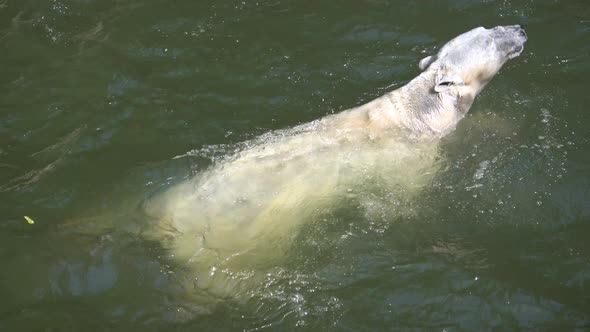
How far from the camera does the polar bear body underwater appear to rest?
6.28 metres

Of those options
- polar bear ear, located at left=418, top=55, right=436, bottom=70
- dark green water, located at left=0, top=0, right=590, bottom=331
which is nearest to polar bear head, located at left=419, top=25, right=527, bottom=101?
polar bear ear, located at left=418, top=55, right=436, bottom=70

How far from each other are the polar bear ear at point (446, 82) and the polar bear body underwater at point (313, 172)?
0.01m

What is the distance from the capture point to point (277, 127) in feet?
26.2

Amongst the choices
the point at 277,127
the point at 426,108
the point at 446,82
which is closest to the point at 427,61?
the point at 446,82

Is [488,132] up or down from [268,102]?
down

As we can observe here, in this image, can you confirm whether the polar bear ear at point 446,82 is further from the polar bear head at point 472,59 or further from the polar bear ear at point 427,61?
the polar bear ear at point 427,61

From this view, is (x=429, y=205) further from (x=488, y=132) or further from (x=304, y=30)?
(x=304, y=30)

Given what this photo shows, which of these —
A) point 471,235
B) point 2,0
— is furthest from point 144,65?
point 471,235

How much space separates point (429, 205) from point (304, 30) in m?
4.12

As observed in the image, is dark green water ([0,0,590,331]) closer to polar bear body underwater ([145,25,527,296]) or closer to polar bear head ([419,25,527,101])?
polar bear body underwater ([145,25,527,296])

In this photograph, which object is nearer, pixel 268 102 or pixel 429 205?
pixel 429 205

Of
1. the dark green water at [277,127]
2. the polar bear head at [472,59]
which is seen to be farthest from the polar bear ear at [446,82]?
the dark green water at [277,127]

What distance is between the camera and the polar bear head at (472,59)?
296 inches

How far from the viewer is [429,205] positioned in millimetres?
6914
